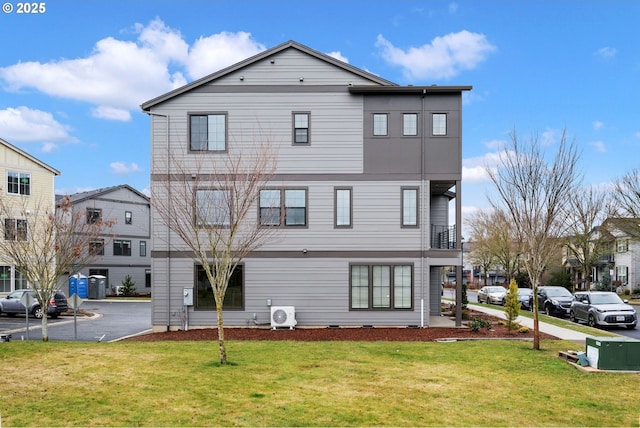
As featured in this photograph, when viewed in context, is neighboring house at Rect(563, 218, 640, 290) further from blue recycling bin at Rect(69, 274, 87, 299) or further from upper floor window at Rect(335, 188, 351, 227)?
blue recycling bin at Rect(69, 274, 87, 299)

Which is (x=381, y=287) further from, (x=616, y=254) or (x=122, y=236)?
(x=616, y=254)

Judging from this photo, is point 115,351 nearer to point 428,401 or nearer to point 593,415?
point 428,401

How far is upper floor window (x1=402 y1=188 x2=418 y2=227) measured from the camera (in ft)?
63.2

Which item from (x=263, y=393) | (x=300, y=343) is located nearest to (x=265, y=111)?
(x=300, y=343)

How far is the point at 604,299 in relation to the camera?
22.7 meters

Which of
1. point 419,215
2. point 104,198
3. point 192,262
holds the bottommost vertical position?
point 192,262

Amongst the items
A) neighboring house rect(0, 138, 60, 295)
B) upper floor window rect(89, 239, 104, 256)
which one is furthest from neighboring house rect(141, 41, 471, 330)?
neighboring house rect(0, 138, 60, 295)

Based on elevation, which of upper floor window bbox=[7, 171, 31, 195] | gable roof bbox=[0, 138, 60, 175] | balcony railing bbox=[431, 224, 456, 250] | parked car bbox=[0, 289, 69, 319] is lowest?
parked car bbox=[0, 289, 69, 319]

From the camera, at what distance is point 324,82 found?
19281mm

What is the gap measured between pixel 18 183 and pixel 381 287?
2677 cm

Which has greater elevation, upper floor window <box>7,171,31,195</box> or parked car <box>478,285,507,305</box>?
upper floor window <box>7,171,31,195</box>

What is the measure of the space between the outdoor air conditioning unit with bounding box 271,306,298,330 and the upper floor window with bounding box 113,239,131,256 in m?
31.5

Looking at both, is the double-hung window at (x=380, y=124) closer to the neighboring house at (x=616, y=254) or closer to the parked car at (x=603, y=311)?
the parked car at (x=603, y=311)

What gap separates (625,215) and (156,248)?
36880mm
